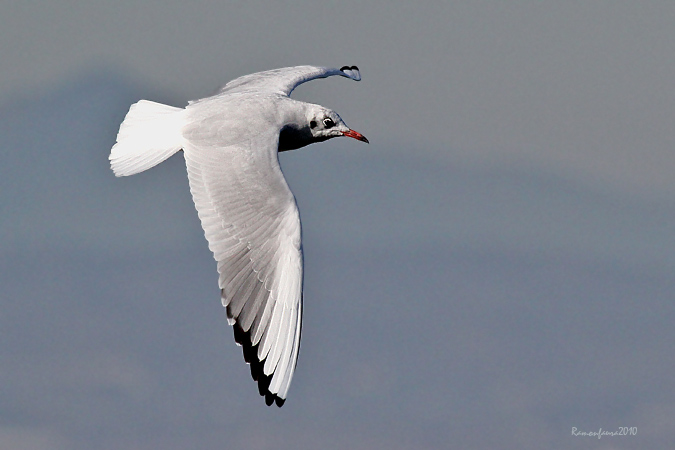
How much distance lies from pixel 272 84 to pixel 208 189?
12.2 feet

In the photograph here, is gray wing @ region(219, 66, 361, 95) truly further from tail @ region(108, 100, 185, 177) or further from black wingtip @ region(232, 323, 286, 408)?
black wingtip @ region(232, 323, 286, 408)

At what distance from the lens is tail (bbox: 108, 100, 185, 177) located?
11359mm

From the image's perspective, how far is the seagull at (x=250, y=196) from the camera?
9.73 metres

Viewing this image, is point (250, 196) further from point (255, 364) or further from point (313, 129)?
point (313, 129)

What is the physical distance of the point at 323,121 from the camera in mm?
12445

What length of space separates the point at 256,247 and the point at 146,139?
8.28ft

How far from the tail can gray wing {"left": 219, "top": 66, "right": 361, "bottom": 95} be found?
144 cm

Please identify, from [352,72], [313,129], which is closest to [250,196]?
[313,129]

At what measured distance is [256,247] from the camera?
10.1 meters

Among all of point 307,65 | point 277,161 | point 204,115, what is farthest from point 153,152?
point 307,65

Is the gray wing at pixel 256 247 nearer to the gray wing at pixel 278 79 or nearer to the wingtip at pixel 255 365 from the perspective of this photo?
the wingtip at pixel 255 365

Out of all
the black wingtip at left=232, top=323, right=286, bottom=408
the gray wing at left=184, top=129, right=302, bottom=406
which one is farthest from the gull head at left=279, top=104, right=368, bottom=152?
the black wingtip at left=232, top=323, right=286, bottom=408

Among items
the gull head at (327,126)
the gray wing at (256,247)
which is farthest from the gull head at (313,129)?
the gray wing at (256,247)

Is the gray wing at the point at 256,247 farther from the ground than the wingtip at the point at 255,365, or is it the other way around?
the gray wing at the point at 256,247
